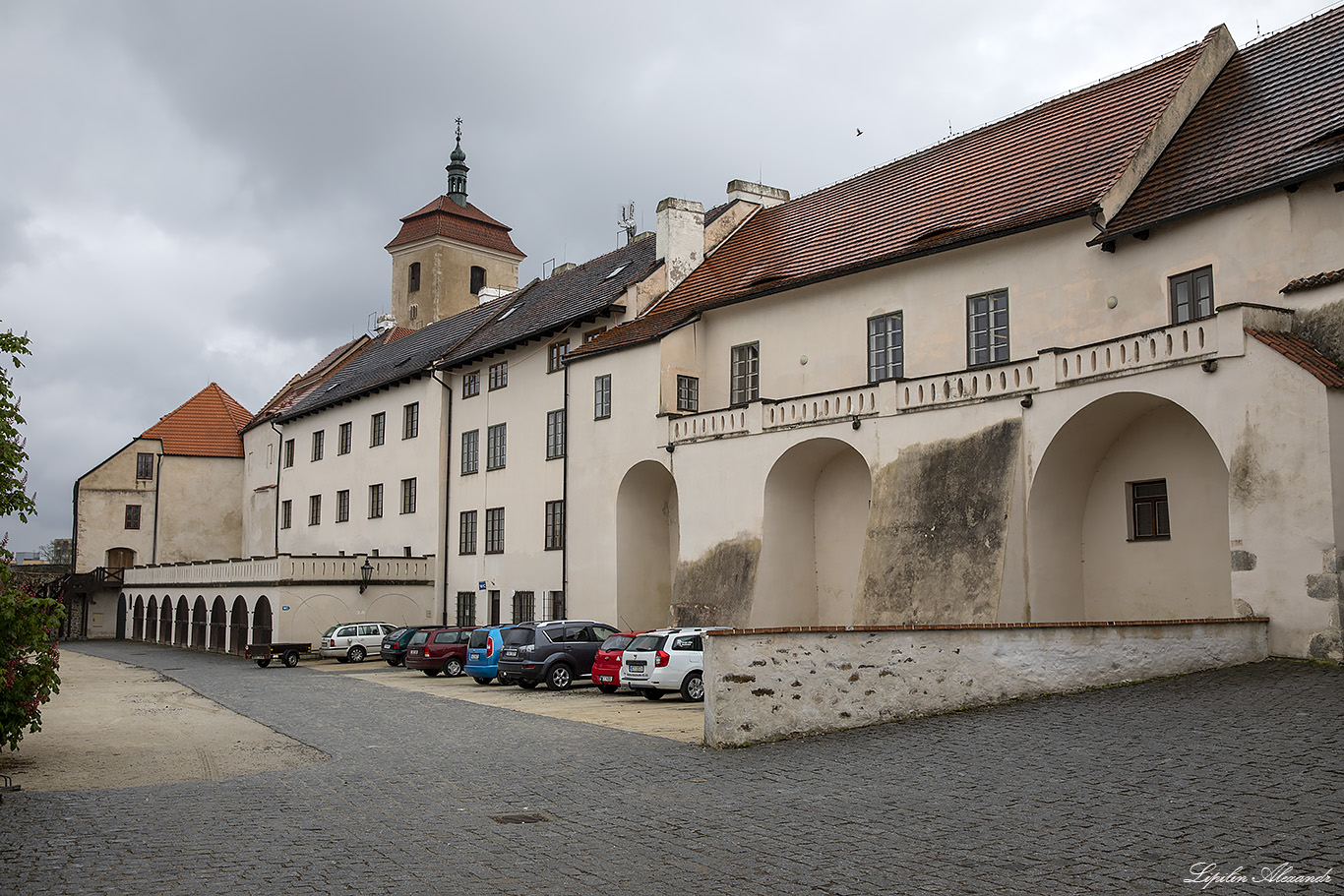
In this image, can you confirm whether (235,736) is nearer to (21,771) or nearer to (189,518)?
(21,771)

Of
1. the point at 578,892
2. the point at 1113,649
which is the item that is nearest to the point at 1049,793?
the point at 578,892

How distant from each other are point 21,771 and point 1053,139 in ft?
76.2

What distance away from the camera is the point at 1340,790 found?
30.8 ft

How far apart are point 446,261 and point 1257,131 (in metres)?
50.6

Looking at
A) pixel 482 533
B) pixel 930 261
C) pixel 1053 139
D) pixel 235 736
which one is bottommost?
pixel 235 736

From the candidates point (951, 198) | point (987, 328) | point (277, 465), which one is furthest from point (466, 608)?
point (987, 328)

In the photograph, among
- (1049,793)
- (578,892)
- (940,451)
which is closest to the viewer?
(578,892)

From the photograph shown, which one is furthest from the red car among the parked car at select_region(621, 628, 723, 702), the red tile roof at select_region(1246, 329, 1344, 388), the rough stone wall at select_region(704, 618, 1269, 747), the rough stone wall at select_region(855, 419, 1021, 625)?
the red tile roof at select_region(1246, 329, 1344, 388)

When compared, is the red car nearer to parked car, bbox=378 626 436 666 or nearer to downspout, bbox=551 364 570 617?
downspout, bbox=551 364 570 617

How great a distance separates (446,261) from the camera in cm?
6581

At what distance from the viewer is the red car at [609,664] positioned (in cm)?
2273

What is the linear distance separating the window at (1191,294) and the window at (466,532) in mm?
25080

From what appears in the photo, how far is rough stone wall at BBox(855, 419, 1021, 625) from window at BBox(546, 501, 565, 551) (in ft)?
43.2

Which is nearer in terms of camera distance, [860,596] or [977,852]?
[977,852]
